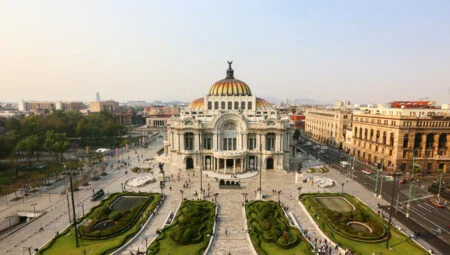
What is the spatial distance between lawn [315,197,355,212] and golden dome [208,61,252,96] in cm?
4094

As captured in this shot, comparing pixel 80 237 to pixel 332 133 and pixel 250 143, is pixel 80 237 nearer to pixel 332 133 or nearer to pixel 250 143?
pixel 250 143

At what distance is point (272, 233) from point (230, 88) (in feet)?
172

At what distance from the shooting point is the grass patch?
104 ft

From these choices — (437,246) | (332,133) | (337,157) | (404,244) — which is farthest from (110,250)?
(332,133)

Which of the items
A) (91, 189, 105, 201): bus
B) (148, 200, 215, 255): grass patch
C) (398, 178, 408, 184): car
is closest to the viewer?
(148, 200, 215, 255): grass patch

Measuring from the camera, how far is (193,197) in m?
49.8

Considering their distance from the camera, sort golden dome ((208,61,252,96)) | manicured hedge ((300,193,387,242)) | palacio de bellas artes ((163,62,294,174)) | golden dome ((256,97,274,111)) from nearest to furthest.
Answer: manicured hedge ((300,193,387,242)) → palacio de bellas artes ((163,62,294,174)) → golden dome ((256,97,274,111)) → golden dome ((208,61,252,96))

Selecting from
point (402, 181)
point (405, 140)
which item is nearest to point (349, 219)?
point (402, 181)

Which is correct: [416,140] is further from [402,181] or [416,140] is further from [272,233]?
[272,233]

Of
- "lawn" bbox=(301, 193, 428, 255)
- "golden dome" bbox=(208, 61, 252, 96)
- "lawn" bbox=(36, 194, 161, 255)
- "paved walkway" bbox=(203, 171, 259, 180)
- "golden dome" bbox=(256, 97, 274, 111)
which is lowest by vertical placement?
"lawn" bbox=(301, 193, 428, 255)

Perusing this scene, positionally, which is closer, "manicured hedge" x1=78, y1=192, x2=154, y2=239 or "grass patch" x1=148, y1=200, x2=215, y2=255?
"grass patch" x1=148, y1=200, x2=215, y2=255

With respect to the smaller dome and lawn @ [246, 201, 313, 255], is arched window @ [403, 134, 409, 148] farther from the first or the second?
the smaller dome

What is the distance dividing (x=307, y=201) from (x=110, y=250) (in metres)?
32.7

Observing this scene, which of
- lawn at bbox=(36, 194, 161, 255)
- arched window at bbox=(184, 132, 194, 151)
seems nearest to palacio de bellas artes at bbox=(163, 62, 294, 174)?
arched window at bbox=(184, 132, 194, 151)
